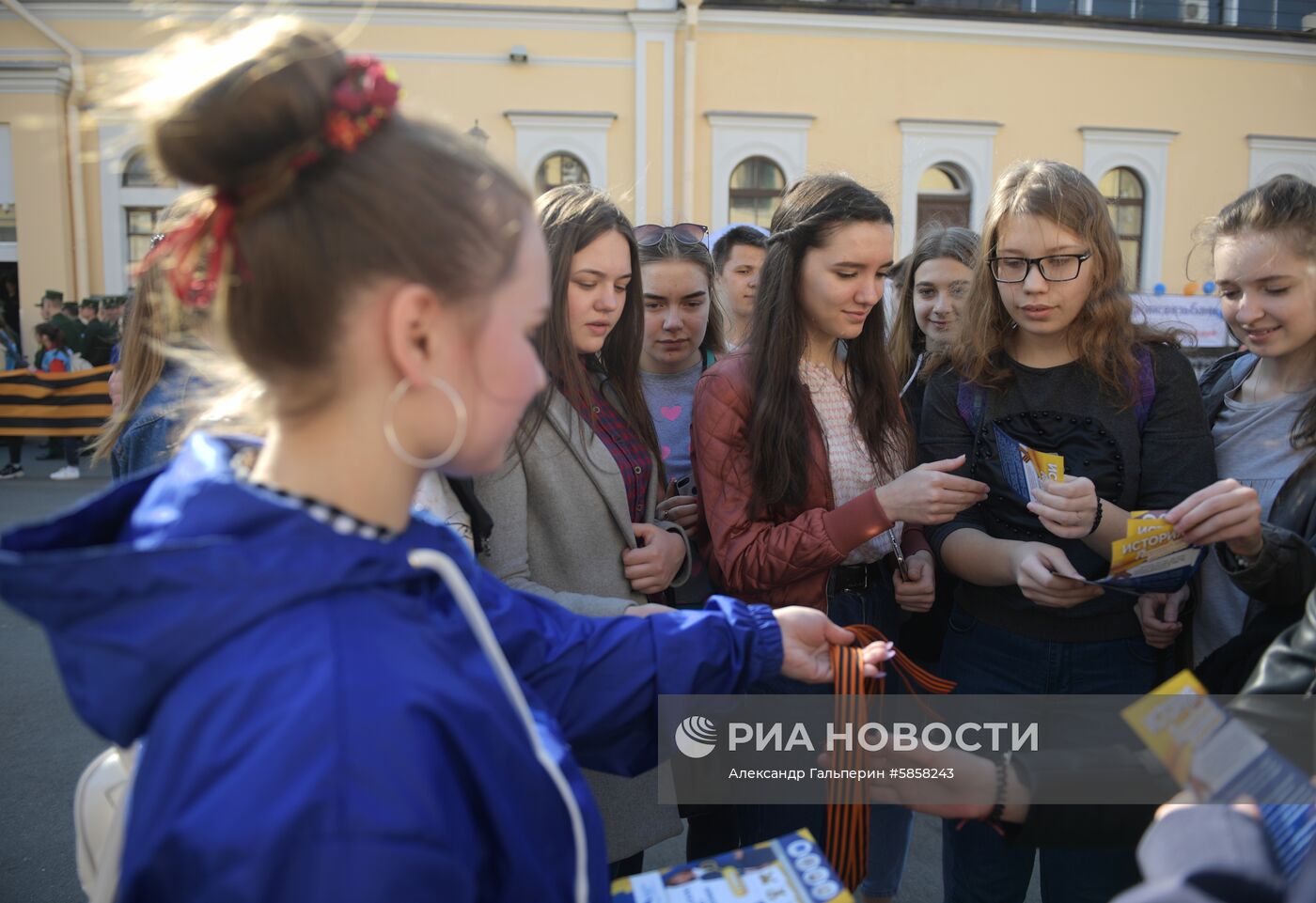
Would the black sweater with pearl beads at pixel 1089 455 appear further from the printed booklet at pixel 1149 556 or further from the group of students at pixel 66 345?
the group of students at pixel 66 345

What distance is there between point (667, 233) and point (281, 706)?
2.80 m

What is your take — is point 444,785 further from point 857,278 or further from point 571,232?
point 857,278

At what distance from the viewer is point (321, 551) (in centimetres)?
99

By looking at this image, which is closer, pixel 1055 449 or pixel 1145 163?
pixel 1055 449

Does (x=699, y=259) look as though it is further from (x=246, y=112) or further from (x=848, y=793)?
(x=246, y=112)

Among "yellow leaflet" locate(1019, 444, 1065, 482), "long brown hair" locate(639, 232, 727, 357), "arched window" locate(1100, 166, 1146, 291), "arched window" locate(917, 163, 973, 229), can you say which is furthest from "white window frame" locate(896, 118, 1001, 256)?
"yellow leaflet" locate(1019, 444, 1065, 482)

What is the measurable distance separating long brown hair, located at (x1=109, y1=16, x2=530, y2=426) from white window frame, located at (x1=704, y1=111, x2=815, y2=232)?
1616 centimetres

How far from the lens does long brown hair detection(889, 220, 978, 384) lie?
12.1 feet

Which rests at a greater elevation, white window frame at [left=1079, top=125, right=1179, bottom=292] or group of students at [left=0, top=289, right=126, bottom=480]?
white window frame at [left=1079, top=125, right=1179, bottom=292]

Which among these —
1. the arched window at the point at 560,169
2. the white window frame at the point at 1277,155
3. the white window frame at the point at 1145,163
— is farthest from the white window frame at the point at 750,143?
the white window frame at the point at 1277,155

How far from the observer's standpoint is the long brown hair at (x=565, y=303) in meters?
2.38

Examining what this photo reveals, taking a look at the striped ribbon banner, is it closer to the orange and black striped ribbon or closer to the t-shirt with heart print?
the t-shirt with heart print

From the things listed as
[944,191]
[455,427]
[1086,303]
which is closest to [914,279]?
[1086,303]

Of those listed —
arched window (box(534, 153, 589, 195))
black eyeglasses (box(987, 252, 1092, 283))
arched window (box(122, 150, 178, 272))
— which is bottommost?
black eyeglasses (box(987, 252, 1092, 283))
